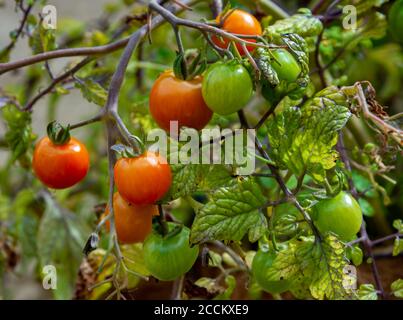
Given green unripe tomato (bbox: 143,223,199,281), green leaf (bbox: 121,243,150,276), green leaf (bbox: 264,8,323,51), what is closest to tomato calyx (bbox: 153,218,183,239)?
green unripe tomato (bbox: 143,223,199,281)

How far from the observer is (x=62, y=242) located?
0.94 metres

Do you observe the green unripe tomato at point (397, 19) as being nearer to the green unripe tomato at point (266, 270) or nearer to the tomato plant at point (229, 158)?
the tomato plant at point (229, 158)

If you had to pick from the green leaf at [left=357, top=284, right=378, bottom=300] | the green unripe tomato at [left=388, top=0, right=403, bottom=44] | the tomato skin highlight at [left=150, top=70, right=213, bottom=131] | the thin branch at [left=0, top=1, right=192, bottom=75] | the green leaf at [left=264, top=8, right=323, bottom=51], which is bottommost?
the green leaf at [left=357, top=284, right=378, bottom=300]

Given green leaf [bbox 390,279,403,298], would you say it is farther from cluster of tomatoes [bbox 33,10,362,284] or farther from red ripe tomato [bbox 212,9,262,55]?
red ripe tomato [bbox 212,9,262,55]

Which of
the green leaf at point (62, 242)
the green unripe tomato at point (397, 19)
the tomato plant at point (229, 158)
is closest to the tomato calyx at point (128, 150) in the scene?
the tomato plant at point (229, 158)

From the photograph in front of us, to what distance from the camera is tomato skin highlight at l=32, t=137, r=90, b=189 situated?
1.67 ft

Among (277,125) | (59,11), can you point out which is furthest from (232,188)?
(59,11)

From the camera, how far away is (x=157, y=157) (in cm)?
46

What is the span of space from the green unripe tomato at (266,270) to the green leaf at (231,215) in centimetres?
6

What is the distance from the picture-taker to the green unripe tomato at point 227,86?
431 millimetres

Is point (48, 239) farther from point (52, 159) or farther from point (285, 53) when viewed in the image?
point (285, 53)

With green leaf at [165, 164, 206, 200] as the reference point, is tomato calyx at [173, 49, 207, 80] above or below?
above

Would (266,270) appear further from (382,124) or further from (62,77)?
(62,77)

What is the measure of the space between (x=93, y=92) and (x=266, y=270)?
0.27 meters
